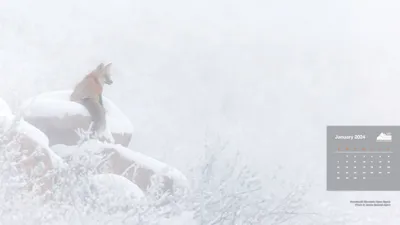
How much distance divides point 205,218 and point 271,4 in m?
0.70

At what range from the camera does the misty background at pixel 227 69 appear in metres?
1.86

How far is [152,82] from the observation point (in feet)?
6.13

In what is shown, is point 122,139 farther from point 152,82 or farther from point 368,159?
point 368,159

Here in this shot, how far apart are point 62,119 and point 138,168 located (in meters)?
0.28

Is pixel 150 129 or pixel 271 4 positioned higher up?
pixel 271 4

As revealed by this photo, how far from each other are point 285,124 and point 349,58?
0.29 m

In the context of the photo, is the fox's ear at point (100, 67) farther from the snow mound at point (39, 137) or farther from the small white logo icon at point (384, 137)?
the small white logo icon at point (384, 137)

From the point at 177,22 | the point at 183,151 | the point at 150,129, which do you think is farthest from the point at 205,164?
the point at 177,22

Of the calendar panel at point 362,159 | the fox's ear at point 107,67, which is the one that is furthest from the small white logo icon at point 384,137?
the fox's ear at point 107,67

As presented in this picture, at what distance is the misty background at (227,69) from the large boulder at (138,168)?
29 mm

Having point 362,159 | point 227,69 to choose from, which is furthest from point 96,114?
point 362,159

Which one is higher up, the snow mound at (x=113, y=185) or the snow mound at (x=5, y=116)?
the snow mound at (x=5, y=116)

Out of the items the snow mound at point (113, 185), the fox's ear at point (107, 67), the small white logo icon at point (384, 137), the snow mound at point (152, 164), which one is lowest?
the snow mound at point (113, 185)

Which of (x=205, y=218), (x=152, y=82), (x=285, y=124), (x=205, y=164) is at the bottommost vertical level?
(x=205, y=218)
